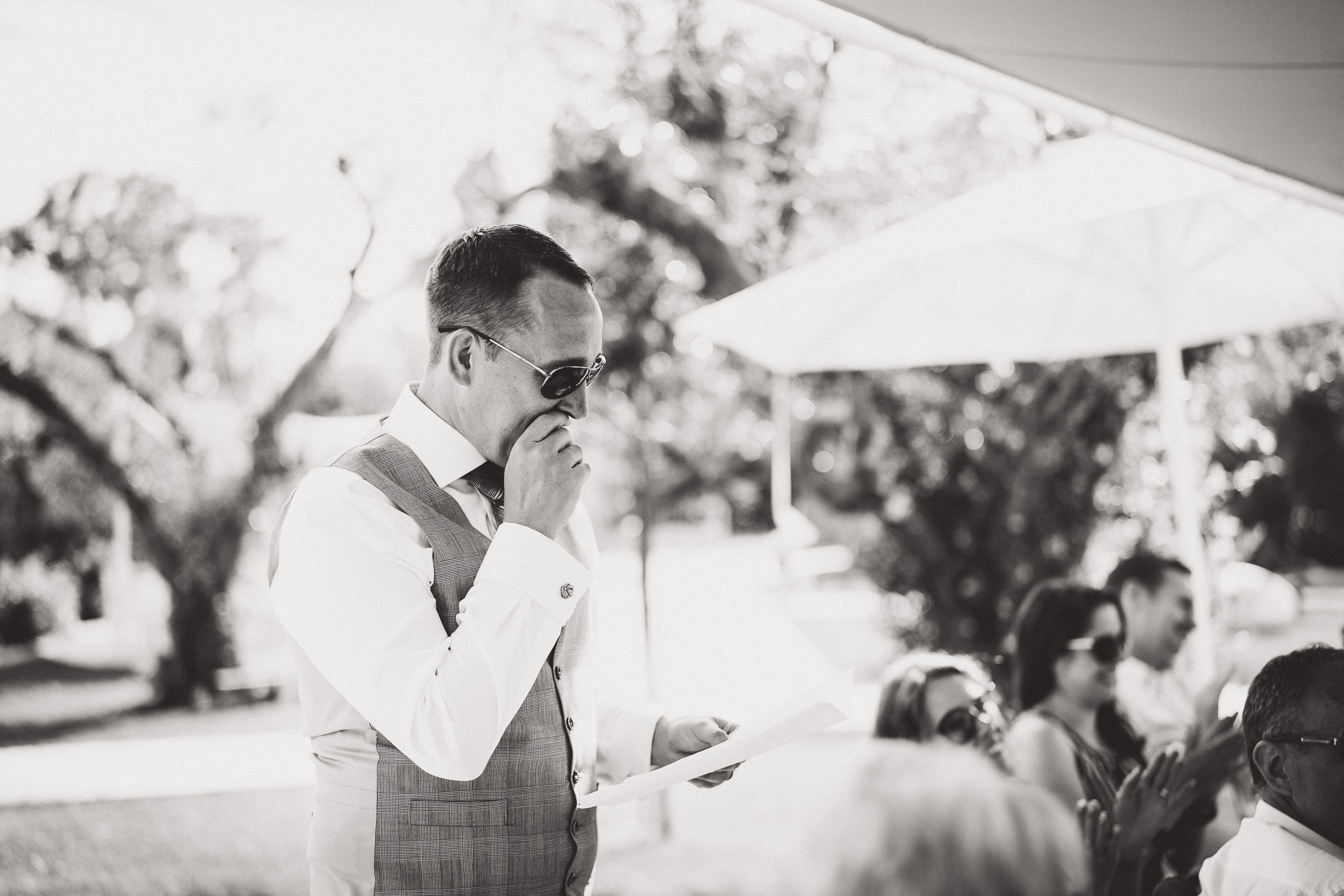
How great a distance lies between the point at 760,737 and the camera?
5.12ft

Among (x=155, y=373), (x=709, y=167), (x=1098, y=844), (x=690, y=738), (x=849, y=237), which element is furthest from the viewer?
(x=155, y=373)

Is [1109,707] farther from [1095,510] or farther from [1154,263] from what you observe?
[1095,510]

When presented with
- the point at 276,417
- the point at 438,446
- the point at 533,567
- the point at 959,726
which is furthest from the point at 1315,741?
the point at 276,417

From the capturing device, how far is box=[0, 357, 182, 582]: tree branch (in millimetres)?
11758

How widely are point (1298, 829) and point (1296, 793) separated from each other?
0.06 meters

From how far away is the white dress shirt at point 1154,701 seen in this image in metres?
3.69

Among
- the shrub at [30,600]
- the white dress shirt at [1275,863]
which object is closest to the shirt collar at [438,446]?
the white dress shirt at [1275,863]

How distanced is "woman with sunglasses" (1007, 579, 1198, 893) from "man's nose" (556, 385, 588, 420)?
1.84m

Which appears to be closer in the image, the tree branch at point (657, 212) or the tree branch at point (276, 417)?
the tree branch at point (657, 212)

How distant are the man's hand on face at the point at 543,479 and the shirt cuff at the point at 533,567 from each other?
0.08 ft

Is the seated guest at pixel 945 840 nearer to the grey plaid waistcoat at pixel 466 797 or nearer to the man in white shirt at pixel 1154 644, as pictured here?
the grey plaid waistcoat at pixel 466 797

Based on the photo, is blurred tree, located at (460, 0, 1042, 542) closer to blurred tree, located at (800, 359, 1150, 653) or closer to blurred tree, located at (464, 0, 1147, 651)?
blurred tree, located at (464, 0, 1147, 651)

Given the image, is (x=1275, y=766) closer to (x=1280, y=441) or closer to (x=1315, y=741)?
(x=1315, y=741)

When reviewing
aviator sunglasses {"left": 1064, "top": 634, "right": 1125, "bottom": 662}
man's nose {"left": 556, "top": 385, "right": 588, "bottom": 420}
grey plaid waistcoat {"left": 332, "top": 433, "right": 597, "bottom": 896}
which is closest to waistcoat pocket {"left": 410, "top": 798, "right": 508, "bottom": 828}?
grey plaid waistcoat {"left": 332, "top": 433, "right": 597, "bottom": 896}
